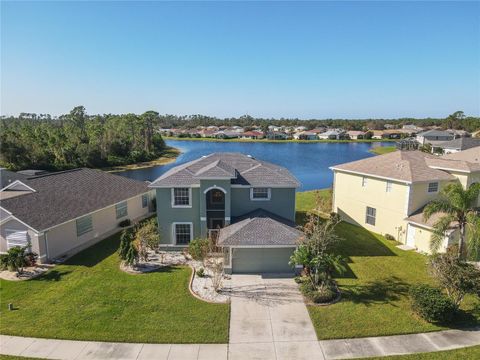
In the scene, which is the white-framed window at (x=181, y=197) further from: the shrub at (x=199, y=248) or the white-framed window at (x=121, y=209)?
the white-framed window at (x=121, y=209)

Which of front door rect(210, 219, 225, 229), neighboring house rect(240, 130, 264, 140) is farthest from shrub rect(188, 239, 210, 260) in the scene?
neighboring house rect(240, 130, 264, 140)

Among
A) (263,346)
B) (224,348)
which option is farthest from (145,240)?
(263,346)

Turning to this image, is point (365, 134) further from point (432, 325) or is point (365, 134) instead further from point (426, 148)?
point (432, 325)

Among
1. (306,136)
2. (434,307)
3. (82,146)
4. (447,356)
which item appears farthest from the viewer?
(306,136)

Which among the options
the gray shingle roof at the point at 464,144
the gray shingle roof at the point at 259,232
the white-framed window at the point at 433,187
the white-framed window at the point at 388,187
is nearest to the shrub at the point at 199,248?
the gray shingle roof at the point at 259,232

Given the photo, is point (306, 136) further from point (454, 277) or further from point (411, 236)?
point (454, 277)

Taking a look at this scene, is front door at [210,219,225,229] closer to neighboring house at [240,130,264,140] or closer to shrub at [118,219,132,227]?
shrub at [118,219,132,227]

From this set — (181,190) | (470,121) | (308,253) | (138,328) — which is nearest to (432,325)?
(308,253)
